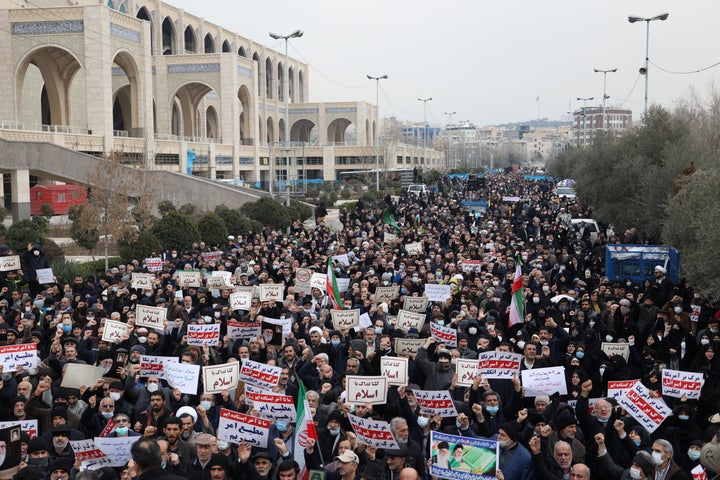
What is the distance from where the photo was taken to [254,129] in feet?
205

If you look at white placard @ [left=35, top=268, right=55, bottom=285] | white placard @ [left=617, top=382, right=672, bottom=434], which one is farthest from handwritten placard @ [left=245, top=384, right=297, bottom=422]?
white placard @ [left=35, top=268, right=55, bottom=285]

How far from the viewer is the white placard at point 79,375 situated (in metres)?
8.01

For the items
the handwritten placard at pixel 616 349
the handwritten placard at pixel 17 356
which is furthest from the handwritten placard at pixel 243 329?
the handwritten placard at pixel 616 349

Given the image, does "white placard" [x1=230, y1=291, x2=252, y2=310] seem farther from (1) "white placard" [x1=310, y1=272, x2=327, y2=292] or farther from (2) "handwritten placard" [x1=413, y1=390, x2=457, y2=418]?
(2) "handwritten placard" [x1=413, y1=390, x2=457, y2=418]

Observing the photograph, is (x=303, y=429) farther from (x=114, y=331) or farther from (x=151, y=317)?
(x=151, y=317)

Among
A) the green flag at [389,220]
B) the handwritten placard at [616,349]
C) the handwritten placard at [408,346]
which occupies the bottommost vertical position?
the handwritten placard at [616,349]

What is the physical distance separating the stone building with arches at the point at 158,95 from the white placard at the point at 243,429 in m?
28.8

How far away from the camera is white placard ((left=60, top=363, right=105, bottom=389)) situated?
8008 mm

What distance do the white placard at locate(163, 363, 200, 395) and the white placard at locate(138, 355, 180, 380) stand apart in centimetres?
11

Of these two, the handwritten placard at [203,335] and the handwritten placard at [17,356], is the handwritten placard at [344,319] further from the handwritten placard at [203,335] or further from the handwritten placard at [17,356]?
the handwritten placard at [17,356]

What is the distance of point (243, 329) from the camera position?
34.6ft

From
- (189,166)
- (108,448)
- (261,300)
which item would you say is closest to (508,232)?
(261,300)

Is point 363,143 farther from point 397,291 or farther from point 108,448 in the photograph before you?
point 108,448

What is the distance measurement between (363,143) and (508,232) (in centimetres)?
6276
